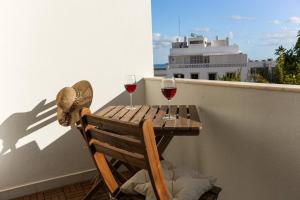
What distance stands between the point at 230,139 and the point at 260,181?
33cm

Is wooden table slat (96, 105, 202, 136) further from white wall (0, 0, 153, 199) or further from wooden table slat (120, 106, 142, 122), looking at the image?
white wall (0, 0, 153, 199)

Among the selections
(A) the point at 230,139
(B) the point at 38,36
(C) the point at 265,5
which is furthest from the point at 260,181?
(C) the point at 265,5

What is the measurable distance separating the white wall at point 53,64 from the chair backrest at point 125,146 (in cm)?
151

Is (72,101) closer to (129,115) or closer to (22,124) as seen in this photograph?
(22,124)

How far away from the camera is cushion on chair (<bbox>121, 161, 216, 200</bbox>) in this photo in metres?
1.51

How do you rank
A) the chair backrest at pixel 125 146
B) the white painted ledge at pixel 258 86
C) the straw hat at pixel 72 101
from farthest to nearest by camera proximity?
1. the straw hat at pixel 72 101
2. the white painted ledge at pixel 258 86
3. the chair backrest at pixel 125 146

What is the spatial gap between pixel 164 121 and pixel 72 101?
41.1 inches

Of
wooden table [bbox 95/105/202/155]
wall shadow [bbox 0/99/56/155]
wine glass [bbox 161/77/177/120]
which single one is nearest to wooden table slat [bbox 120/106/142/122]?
wooden table [bbox 95/105/202/155]

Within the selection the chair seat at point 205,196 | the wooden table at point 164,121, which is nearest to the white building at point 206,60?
the wooden table at point 164,121

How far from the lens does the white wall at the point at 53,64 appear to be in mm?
2736

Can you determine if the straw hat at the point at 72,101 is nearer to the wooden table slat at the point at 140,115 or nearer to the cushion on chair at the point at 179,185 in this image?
the wooden table slat at the point at 140,115

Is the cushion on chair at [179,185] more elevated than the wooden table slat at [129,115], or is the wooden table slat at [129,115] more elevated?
the wooden table slat at [129,115]

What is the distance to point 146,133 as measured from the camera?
1.20 m

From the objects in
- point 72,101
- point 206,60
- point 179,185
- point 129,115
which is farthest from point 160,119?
point 206,60
